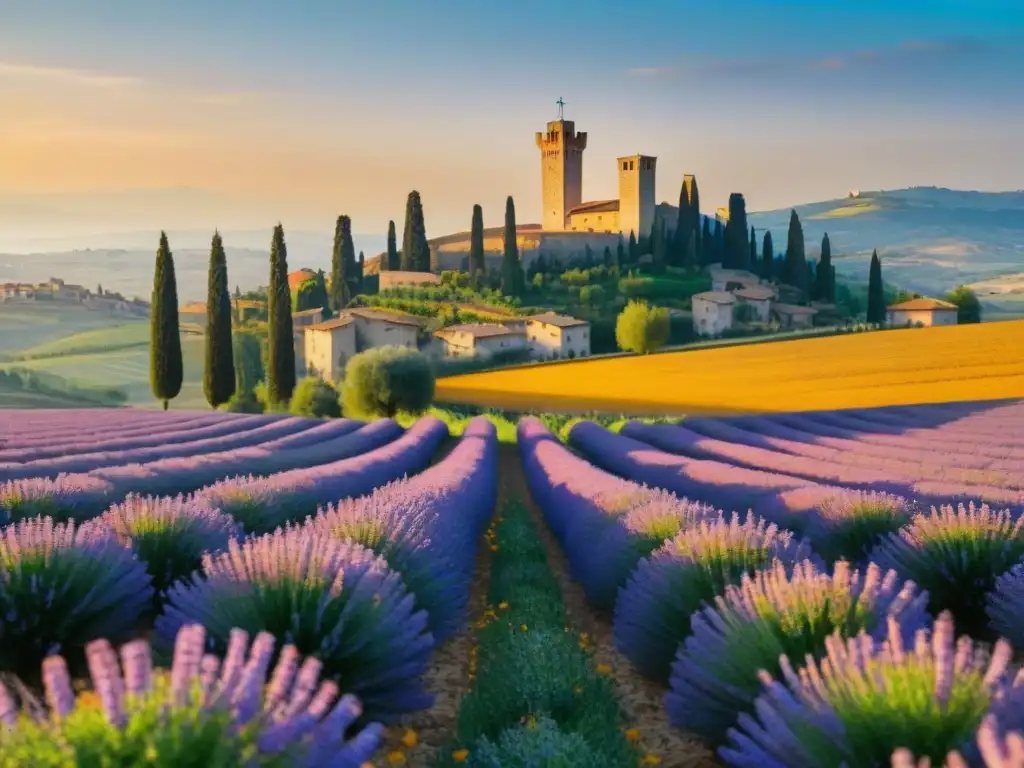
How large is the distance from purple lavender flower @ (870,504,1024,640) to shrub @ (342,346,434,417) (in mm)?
25883

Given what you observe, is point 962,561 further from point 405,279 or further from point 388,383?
point 405,279

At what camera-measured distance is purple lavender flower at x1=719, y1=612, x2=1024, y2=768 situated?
267cm

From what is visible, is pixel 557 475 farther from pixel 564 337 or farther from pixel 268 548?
pixel 564 337

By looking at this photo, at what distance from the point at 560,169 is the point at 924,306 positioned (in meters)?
50.4

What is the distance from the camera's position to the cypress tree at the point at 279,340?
3644cm

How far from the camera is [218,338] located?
36125 millimetres

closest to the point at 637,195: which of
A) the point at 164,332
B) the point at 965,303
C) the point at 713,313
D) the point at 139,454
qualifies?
the point at 713,313

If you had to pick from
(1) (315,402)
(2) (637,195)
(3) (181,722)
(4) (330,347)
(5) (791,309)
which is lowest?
(1) (315,402)

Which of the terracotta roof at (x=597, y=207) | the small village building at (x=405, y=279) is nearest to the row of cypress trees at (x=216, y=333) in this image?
the small village building at (x=405, y=279)

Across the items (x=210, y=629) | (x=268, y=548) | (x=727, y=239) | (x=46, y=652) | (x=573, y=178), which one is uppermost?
(x=573, y=178)

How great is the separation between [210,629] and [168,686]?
5.91ft

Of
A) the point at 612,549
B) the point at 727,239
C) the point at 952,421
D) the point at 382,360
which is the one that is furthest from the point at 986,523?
the point at 727,239

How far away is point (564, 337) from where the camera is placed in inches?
2328

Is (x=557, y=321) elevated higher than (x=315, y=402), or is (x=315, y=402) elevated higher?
(x=557, y=321)
